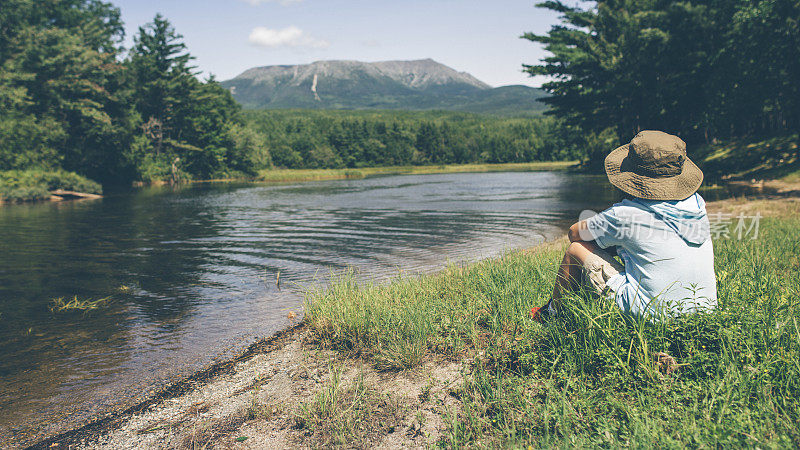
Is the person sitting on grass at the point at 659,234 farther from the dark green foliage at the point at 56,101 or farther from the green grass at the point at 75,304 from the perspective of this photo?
the dark green foliage at the point at 56,101

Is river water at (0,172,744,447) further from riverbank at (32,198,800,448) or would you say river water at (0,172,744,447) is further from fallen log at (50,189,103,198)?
fallen log at (50,189,103,198)

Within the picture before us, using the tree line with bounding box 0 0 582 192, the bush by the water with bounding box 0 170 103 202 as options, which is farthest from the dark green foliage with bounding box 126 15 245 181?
the bush by the water with bounding box 0 170 103 202

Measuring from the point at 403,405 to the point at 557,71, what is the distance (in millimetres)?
35825

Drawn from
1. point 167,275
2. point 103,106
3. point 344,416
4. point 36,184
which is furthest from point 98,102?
point 344,416

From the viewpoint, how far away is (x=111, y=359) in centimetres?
554

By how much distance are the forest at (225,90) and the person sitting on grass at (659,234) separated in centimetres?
2085

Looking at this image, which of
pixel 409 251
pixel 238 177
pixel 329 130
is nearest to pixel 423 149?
pixel 329 130

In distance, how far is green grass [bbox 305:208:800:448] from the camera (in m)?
2.63

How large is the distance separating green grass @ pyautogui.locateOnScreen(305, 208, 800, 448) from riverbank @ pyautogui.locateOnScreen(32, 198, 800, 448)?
1 centimetres

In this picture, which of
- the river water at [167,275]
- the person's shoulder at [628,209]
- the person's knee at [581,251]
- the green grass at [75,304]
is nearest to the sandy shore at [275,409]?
the river water at [167,275]

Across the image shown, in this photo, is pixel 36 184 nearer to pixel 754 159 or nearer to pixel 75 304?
pixel 75 304

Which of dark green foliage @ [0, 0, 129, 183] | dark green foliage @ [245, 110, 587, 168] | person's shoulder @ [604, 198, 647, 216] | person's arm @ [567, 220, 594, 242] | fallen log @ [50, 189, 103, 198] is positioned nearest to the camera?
person's shoulder @ [604, 198, 647, 216]

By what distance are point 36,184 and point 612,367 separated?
41517mm

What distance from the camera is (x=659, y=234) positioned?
3.33 m
